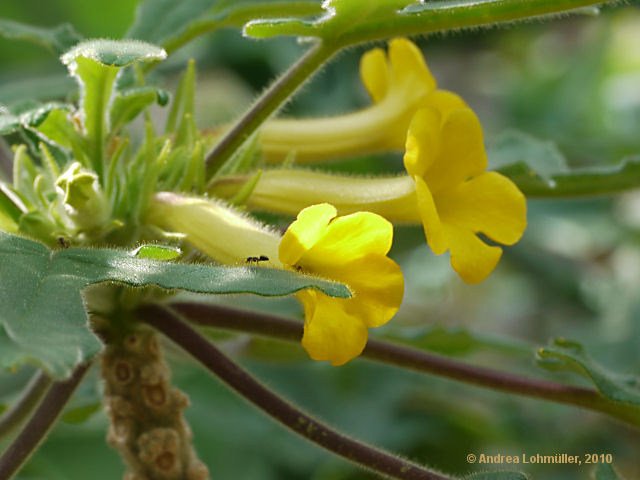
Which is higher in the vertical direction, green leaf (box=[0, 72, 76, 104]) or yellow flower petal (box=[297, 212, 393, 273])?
yellow flower petal (box=[297, 212, 393, 273])

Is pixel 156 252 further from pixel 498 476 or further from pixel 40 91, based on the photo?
pixel 40 91

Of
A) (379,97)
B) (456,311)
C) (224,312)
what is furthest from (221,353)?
(456,311)

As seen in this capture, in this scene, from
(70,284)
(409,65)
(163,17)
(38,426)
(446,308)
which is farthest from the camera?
(446,308)

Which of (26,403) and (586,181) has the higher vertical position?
(586,181)

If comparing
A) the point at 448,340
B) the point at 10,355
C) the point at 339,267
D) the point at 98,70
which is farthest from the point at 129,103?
the point at 448,340

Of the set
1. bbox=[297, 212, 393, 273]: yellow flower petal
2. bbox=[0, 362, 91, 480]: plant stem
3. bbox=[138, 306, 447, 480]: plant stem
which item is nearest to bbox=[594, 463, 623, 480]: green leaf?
bbox=[138, 306, 447, 480]: plant stem

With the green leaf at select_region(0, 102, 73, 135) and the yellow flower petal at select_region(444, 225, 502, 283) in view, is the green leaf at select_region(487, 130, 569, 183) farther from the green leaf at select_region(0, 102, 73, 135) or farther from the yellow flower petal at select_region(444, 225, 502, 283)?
the green leaf at select_region(0, 102, 73, 135)

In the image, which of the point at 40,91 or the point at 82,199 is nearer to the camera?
the point at 82,199
